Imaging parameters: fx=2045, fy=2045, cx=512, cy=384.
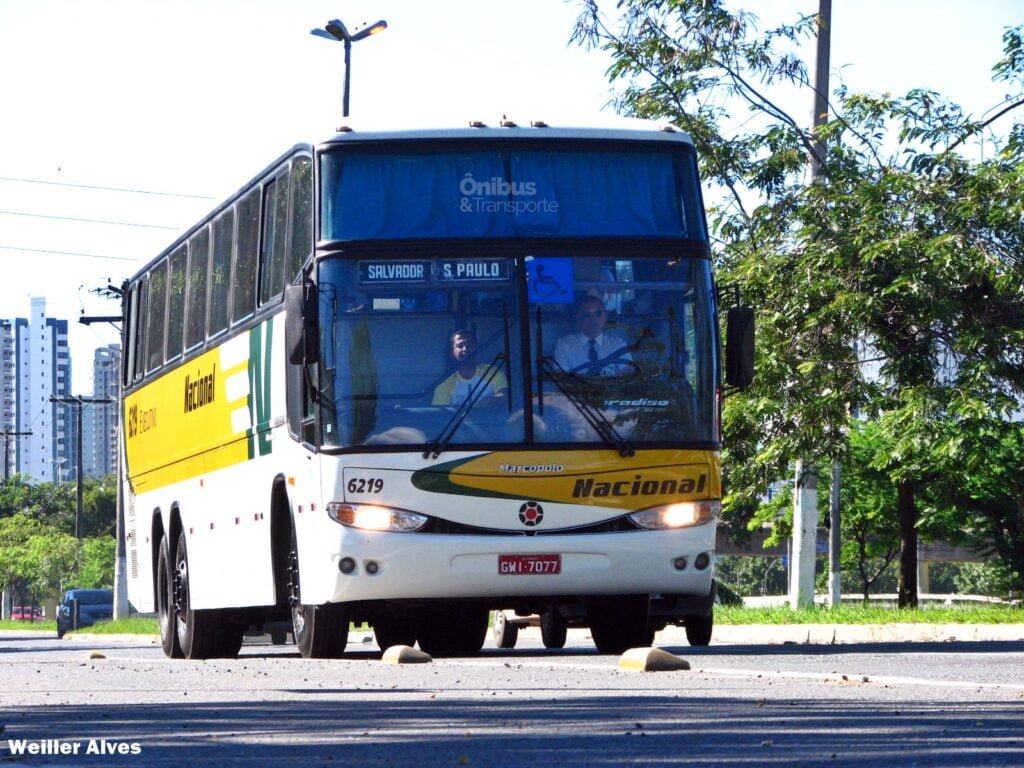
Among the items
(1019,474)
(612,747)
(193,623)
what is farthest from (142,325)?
(1019,474)

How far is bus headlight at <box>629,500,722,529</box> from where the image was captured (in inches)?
543

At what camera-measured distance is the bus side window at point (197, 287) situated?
18.2 m

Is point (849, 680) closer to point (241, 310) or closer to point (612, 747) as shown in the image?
point (612, 747)

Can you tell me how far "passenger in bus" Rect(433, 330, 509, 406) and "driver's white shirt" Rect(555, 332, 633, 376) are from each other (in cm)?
44

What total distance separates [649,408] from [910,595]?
2342 cm

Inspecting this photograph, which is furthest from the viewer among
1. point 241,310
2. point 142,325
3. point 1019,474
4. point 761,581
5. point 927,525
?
point 761,581

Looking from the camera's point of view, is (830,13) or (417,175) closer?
(417,175)

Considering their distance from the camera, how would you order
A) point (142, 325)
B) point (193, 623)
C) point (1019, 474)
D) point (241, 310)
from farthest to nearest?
point (1019, 474) → point (142, 325) → point (193, 623) → point (241, 310)

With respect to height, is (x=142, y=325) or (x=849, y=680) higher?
(x=142, y=325)

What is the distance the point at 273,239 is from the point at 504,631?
24.3ft

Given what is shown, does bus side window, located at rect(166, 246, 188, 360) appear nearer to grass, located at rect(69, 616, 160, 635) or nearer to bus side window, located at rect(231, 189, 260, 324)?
bus side window, located at rect(231, 189, 260, 324)

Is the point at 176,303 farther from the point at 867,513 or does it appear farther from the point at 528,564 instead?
the point at 867,513

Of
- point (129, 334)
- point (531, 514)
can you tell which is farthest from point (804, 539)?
point (531, 514)

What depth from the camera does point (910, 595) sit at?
3616 cm
